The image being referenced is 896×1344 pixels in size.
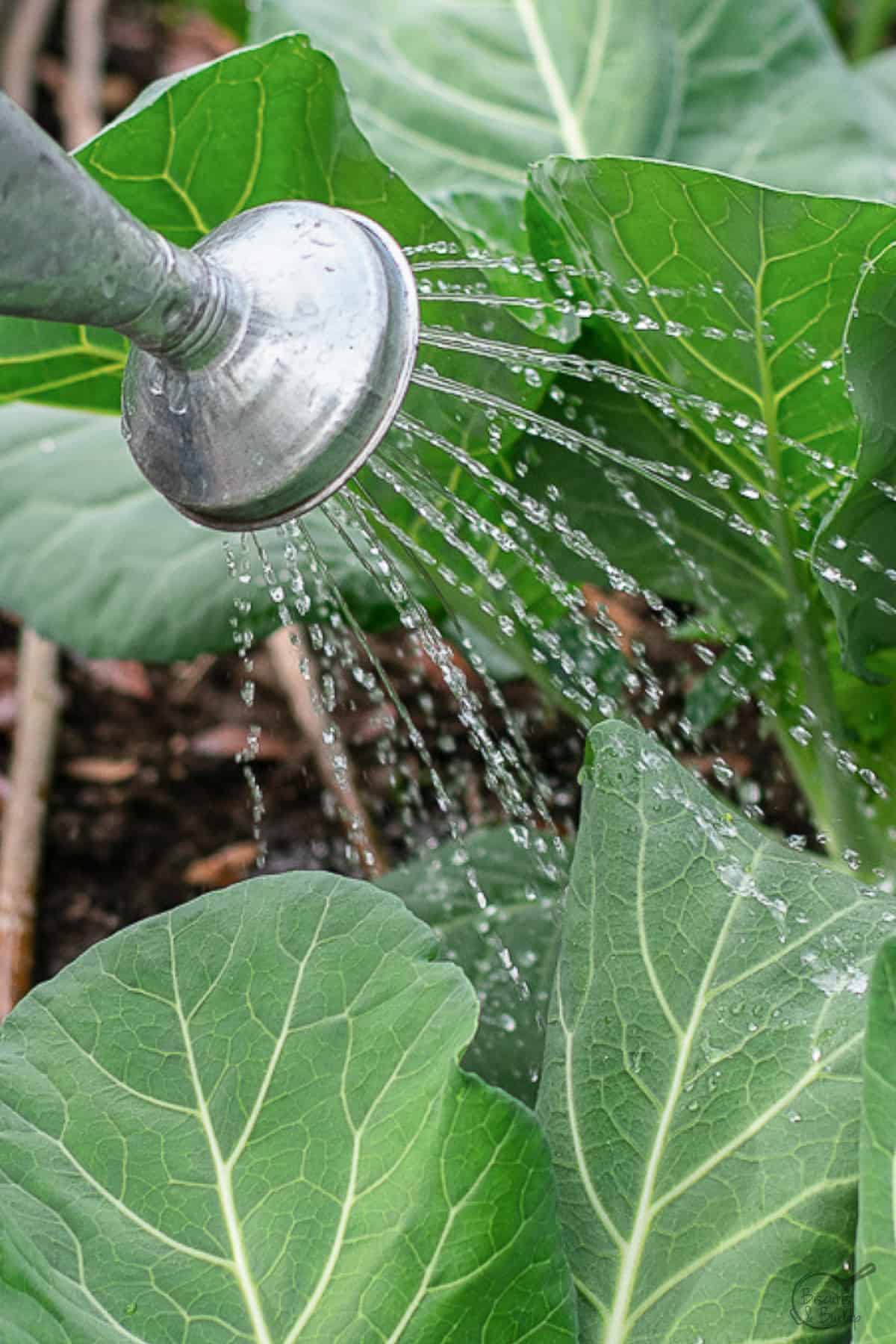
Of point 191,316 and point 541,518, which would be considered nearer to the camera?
point 191,316

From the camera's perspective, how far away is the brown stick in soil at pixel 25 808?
127 centimetres

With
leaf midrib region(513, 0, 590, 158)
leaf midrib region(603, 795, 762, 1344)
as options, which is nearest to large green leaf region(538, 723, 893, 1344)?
leaf midrib region(603, 795, 762, 1344)

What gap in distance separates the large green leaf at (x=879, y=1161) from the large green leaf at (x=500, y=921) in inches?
15.5

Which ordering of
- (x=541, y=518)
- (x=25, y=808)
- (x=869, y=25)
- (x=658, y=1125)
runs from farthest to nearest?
1. (x=869, y=25)
2. (x=25, y=808)
3. (x=541, y=518)
4. (x=658, y=1125)

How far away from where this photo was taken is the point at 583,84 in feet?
4.26

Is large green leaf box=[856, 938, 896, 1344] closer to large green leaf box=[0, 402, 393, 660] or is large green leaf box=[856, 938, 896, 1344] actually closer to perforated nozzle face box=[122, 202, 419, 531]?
perforated nozzle face box=[122, 202, 419, 531]

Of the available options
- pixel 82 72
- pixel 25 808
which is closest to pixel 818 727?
pixel 25 808

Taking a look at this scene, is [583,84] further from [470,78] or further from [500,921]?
[500,921]

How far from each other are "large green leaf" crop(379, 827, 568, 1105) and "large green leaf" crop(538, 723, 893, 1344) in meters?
0.23

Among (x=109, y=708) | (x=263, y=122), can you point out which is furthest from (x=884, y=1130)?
(x=109, y=708)

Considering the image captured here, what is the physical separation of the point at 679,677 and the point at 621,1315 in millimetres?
886

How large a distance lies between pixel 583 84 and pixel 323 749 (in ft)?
2.21

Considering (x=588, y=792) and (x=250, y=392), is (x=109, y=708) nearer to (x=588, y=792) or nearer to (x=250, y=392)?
(x=588, y=792)

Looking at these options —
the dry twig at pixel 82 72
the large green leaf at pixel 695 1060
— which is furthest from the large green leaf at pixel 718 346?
the dry twig at pixel 82 72
